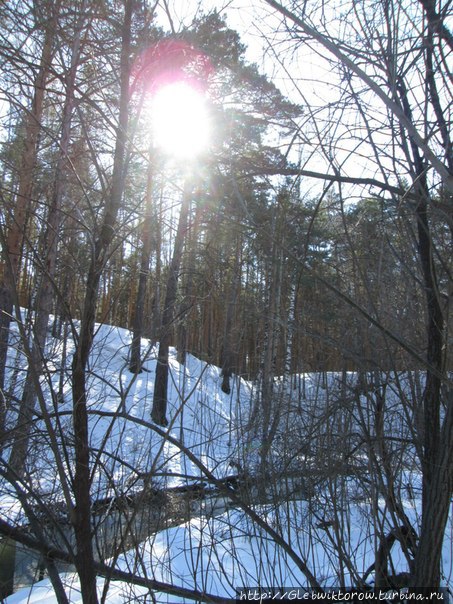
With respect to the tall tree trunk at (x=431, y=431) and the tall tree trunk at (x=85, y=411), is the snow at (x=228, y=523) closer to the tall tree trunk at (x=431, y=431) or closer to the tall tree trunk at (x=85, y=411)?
the tall tree trunk at (x=85, y=411)

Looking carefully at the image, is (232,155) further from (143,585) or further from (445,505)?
(143,585)

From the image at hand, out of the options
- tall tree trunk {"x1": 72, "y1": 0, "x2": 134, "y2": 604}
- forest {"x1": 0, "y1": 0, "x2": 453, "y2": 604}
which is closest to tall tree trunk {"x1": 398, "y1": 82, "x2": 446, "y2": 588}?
forest {"x1": 0, "y1": 0, "x2": 453, "y2": 604}

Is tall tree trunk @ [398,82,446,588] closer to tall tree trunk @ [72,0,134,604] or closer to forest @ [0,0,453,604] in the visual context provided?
forest @ [0,0,453,604]

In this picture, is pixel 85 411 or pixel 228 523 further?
pixel 228 523

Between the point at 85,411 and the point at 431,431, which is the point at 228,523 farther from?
the point at 431,431

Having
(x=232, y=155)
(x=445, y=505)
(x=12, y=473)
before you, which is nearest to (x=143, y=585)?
(x=12, y=473)

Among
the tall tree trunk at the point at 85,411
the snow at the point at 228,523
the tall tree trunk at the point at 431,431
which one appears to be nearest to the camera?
the tall tree trunk at the point at 431,431

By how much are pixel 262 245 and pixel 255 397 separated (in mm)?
1659

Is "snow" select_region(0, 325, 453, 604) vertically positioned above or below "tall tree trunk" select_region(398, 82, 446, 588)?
below

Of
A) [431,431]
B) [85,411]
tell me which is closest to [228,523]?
[85,411]

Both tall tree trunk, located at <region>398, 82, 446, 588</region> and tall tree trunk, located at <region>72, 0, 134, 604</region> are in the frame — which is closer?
tall tree trunk, located at <region>398, 82, 446, 588</region>

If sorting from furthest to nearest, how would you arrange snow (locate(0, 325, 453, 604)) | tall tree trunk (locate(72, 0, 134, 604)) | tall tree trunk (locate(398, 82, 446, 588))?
snow (locate(0, 325, 453, 604))
tall tree trunk (locate(72, 0, 134, 604))
tall tree trunk (locate(398, 82, 446, 588))

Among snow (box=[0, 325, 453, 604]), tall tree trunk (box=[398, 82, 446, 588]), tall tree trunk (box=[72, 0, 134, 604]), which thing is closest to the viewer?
tall tree trunk (box=[398, 82, 446, 588])

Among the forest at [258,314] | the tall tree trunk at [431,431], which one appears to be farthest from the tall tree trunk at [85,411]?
the tall tree trunk at [431,431]
